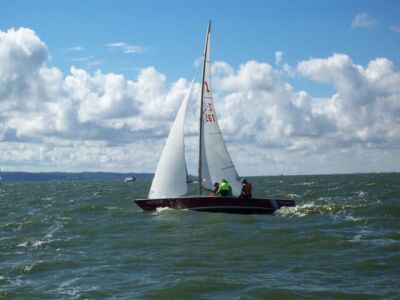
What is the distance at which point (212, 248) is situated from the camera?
806 inches

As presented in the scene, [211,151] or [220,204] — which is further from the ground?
[211,151]

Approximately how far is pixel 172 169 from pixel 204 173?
212 centimetres

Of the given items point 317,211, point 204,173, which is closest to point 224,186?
point 204,173

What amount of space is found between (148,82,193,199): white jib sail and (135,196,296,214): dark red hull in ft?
1.61

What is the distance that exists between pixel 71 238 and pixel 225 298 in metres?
12.3

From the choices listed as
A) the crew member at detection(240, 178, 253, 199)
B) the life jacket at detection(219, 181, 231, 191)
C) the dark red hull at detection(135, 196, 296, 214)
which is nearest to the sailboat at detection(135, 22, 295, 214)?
the dark red hull at detection(135, 196, 296, 214)

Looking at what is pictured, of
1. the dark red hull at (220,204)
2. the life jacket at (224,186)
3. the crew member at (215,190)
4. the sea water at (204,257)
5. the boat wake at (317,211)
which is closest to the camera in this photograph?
the sea water at (204,257)

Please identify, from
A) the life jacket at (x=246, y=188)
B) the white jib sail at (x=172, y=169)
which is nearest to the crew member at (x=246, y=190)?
the life jacket at (x=246, y=188)

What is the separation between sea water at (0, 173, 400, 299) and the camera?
14602 mm

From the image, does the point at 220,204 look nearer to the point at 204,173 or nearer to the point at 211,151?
the point at 204,173

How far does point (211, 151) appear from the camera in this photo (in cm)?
3303

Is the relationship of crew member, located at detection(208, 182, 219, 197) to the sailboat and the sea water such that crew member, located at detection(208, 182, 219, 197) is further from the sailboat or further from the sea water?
the sea water

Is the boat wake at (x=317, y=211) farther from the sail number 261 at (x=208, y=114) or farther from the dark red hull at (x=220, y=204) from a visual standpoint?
the sail number 261 at (x=208, y=114)

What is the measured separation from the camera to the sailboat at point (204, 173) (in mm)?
30906
